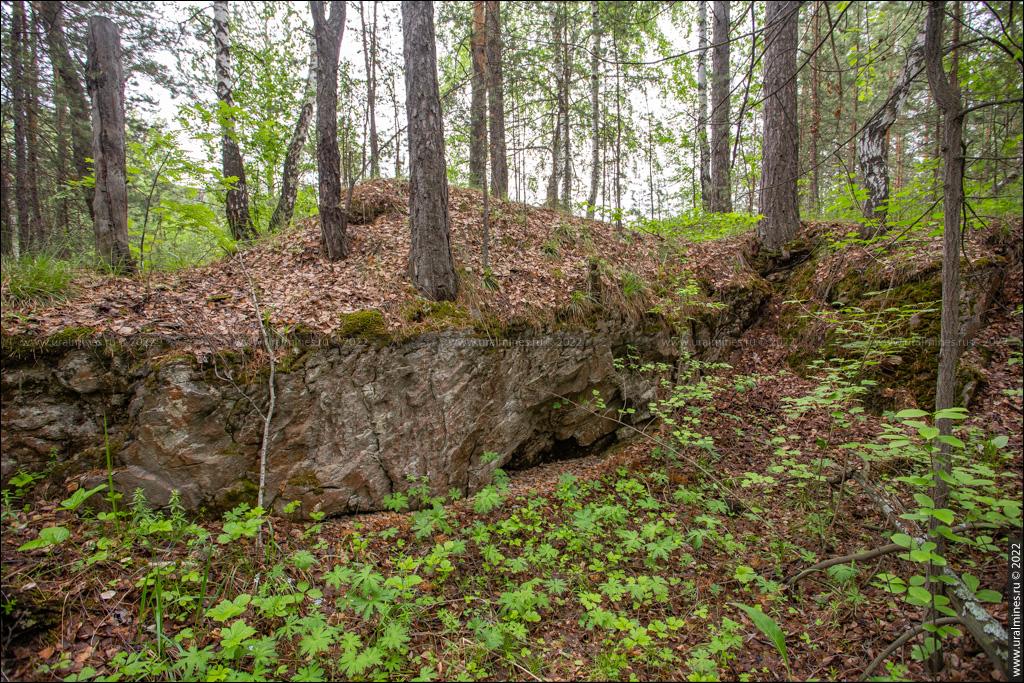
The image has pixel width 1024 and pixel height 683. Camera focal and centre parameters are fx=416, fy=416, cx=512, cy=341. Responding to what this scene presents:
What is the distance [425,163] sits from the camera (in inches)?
193

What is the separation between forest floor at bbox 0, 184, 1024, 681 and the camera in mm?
2727

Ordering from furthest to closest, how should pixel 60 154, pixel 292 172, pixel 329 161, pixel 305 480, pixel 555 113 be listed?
pixel 555 113 < pixel 60 154 < pixel 292 172 < pixel 329 161 < pixel 305 480

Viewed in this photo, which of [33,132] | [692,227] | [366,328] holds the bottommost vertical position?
[366,328]

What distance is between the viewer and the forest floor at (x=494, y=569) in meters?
2.73

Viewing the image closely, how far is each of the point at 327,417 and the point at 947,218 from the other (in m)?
4.99

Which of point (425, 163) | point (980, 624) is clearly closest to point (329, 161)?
point (425, 163)

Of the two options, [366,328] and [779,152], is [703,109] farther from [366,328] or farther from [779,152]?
[366,328]

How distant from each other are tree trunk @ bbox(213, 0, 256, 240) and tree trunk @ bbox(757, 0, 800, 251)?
8683 millimetres

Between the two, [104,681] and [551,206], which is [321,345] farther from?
[551,206]

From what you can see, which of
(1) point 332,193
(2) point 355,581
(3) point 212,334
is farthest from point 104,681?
(1) point 332,193

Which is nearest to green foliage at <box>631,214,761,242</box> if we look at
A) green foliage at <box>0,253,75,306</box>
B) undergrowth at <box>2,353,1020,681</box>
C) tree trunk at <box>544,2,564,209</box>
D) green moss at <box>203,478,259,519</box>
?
tree trunk at <box>544,2,564,209</box>

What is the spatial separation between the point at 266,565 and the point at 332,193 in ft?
13.6

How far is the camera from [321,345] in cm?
408

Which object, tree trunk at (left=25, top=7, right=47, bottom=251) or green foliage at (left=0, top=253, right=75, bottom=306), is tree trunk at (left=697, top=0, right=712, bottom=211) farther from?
tree trunk at (left=25, top=7, right=47, bottom=251)
